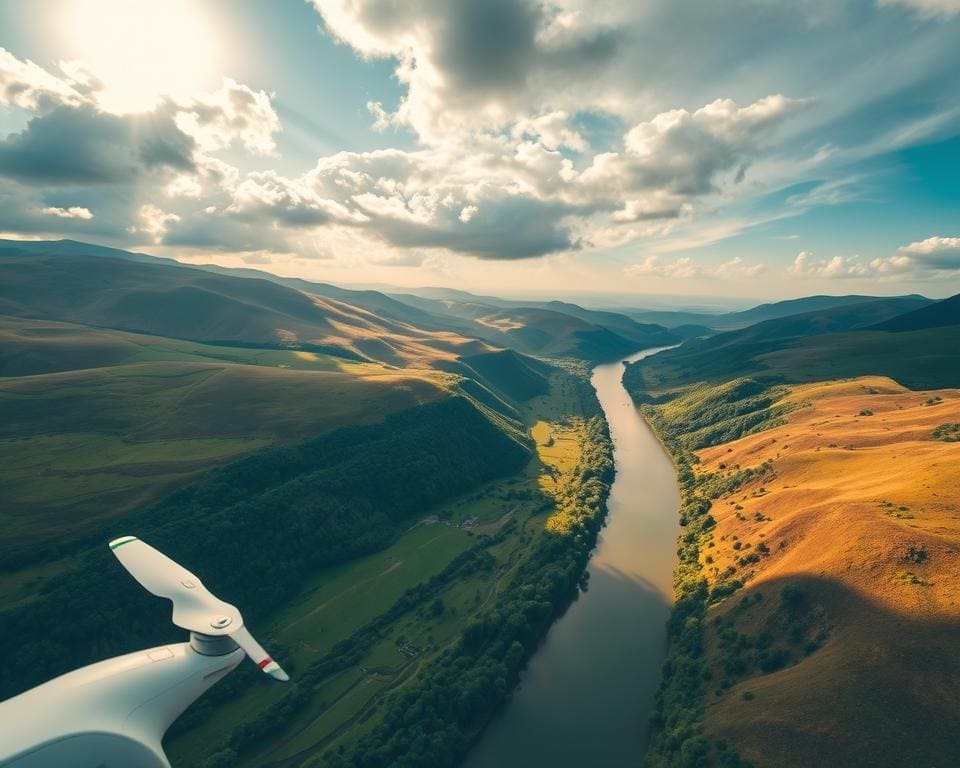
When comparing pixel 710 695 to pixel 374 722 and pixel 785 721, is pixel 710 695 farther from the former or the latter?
pixel 374 722

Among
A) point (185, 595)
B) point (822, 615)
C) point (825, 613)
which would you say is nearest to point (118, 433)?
point (185, 595)

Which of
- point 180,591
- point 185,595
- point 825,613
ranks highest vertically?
point 180,591

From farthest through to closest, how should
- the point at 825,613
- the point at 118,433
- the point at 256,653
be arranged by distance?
the point at 118,433, the point at 825,613, the point at 256,653

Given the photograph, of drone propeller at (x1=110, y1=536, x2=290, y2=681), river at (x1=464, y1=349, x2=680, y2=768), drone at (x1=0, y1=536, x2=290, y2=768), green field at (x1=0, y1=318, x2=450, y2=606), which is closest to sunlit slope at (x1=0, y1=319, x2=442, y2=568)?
green field at (x1=0, y1=318, x2=450, y2=606)

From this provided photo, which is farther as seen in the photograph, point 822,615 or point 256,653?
point 822,615

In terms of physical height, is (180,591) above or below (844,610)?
above

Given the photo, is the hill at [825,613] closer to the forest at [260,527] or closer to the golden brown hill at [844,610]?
the golden brown hill at [844,610]

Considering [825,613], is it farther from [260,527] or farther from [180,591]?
[260,527]

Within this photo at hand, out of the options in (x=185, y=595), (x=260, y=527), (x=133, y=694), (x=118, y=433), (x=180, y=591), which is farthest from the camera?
(x=118, y=433)
